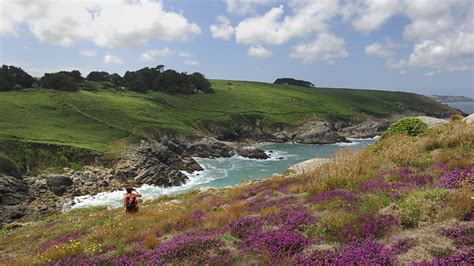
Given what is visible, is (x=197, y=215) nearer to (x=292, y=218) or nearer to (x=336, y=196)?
(x=292, y=218)

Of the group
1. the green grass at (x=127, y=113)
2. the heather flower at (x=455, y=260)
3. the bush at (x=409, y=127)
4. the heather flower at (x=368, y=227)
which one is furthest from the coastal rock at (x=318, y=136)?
the heather flower at (x=455, y=260)

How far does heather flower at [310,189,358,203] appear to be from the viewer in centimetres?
1251

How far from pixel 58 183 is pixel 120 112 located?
4641cm

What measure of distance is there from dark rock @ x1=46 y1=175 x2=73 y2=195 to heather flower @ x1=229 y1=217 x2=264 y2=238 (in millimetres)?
49464

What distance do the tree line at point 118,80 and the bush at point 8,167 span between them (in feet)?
185

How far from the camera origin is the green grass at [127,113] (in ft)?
251

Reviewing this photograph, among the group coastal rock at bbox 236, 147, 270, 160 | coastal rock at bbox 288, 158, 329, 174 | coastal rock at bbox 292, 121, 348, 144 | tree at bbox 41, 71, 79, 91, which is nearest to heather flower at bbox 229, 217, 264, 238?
coastal rock at bbox 288, 158, 329, 174

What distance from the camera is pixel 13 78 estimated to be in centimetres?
10425

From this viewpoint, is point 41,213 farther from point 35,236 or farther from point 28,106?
point 28,106

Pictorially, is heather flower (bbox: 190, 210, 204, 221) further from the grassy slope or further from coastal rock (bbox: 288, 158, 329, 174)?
the grassy slope

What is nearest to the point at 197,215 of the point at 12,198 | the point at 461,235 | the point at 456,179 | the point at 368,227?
the point at 368,227

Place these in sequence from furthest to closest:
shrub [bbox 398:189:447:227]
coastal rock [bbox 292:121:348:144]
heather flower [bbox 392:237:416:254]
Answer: coastal rock [bbox 292:121:348:144] → shrub [bbox 398:189:447:227] → heather flower [bbox 392:237:416:254]

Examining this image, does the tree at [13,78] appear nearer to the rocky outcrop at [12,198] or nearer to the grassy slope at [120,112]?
the grassy slope at [120,112]

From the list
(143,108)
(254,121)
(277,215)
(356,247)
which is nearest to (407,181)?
(277,215)
